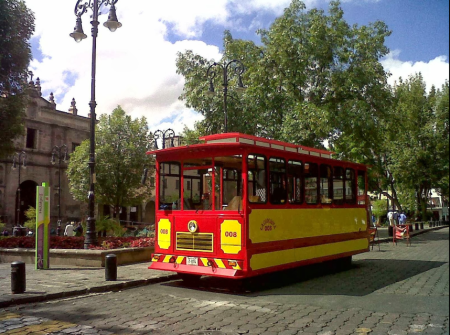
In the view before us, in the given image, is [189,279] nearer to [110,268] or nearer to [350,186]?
[110,268]

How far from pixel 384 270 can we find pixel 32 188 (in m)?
43.8

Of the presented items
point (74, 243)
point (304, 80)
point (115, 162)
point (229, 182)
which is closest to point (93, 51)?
point (74, 243)

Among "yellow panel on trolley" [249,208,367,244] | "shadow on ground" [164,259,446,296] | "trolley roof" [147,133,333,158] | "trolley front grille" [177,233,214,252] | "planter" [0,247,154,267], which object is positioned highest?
"trolley roof" [147,133,333,158]

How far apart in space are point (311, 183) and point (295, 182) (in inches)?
30.9

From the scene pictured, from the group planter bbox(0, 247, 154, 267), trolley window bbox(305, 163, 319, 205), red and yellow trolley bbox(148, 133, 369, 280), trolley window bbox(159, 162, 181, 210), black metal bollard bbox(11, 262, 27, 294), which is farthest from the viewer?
planter bbox(0, 247, 154, 267)

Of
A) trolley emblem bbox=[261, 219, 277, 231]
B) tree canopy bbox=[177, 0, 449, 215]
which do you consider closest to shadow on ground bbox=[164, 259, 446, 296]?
trolley emblem bbox=[261, 219, 277, 231]

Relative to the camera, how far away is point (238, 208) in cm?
981

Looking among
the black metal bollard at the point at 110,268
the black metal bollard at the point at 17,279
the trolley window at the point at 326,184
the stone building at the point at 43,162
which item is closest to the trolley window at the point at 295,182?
the trolley window at the point at 326,184

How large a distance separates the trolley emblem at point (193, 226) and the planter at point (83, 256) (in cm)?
460

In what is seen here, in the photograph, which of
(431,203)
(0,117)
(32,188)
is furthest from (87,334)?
(431,203)

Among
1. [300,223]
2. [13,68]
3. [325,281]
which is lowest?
[325,281]

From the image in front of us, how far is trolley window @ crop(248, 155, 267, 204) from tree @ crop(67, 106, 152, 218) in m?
28.6

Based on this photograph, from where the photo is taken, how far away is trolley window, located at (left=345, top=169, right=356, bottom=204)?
44.7ft

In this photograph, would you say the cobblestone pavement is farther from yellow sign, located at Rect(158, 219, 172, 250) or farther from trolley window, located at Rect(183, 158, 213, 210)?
trolley window, located at Rect(183, 158, 213, 210)
